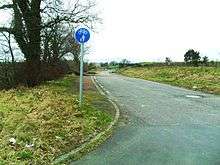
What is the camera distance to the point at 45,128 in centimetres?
1252

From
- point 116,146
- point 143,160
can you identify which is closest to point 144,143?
point 116,146

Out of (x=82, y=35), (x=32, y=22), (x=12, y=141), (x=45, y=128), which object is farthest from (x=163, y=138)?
(x=32, y=22)

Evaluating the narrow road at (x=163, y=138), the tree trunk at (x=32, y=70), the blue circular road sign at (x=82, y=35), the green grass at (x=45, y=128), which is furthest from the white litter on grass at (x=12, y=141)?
the tree trunk at (x=32, y=70)

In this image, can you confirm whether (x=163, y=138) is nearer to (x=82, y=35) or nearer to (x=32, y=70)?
(x=82, y=35)

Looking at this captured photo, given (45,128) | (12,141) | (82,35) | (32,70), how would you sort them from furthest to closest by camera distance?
(32,70) → (82,35) → (45,128) → (12,141)

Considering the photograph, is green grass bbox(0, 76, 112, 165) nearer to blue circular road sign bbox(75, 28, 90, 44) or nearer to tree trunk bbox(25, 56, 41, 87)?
blue circular road sign bbox(75, 28, 90, 44)

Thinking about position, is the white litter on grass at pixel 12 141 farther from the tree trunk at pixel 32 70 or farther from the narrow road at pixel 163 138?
the tree trunk at pixel 32 70

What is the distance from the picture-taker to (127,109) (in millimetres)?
19078

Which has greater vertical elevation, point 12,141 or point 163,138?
point 12,141

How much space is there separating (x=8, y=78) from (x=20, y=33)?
2.99 metres

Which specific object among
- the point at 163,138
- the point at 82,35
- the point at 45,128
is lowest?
the point at 163,138

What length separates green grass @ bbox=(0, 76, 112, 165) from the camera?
10.2 metres

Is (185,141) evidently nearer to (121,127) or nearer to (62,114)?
(121,127)

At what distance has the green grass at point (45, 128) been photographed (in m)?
10.2
